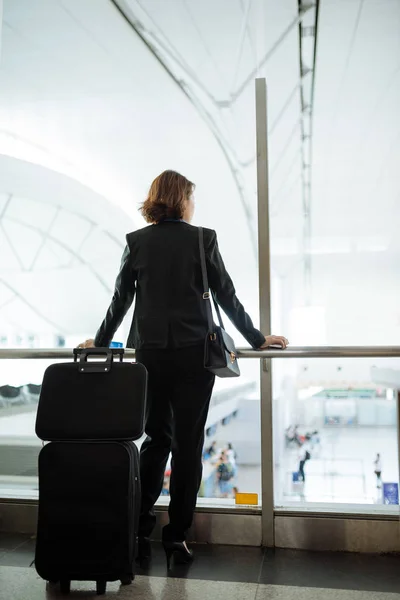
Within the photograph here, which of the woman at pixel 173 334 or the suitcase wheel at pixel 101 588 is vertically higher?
the woman at pixel 173 334

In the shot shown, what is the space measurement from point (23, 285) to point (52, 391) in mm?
1282

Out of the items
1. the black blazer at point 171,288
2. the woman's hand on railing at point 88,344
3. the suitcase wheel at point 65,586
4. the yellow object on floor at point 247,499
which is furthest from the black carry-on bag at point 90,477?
the yellow object on floor at point 247,499

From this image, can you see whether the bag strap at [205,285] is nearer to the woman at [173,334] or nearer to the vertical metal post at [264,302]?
the woman at [173,334]

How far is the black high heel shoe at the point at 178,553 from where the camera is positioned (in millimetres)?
2400

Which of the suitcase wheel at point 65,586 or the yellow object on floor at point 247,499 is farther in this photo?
the yellow object on floor at point 247,499

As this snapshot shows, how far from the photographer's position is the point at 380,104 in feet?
10.0

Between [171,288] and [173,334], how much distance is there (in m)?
0.18

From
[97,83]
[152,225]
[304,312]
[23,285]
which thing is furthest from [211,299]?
[97,83]

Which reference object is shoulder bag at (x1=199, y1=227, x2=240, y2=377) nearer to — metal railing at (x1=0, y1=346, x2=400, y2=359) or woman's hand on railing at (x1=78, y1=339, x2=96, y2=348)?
metal railing at (x1=0, y1=346, x2=400, y2=359)

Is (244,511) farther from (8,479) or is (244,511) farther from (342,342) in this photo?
(8,479)

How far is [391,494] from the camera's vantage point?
2711 millimetres

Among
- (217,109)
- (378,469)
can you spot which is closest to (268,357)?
(378,469)

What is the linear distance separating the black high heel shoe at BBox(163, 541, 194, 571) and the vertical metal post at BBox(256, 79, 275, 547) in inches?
16.4

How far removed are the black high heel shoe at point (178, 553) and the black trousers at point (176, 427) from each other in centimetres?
3
